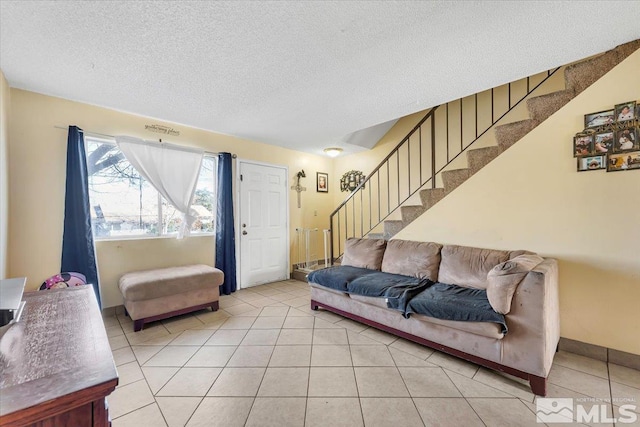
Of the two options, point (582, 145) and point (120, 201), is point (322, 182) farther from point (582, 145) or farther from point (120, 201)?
point (582, 145)

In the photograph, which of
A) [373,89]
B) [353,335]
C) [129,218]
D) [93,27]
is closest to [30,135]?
[129,218]

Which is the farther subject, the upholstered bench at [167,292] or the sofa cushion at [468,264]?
the upholstered bench at [167,292]

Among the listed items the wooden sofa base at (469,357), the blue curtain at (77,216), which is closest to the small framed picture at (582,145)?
the wooden sofa base at (469,357)

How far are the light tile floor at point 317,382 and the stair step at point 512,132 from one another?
1.99 meters

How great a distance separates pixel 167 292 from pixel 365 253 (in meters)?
2.40

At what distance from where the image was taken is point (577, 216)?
234cm

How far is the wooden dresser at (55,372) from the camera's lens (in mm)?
667

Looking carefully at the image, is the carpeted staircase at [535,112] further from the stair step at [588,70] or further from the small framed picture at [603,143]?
the small framed picture at [603,143]

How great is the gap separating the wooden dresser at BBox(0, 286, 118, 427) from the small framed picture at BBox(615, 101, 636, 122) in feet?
11.4

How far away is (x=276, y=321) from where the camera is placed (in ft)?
10.2

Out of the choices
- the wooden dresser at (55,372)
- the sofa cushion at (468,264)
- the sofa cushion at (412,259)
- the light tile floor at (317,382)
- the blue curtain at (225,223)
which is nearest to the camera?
the wooden dresser at (55,372)

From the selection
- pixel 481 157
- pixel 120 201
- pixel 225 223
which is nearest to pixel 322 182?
pixel 225 223

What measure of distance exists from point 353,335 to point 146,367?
6.02 ft

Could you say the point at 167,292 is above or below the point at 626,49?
below
